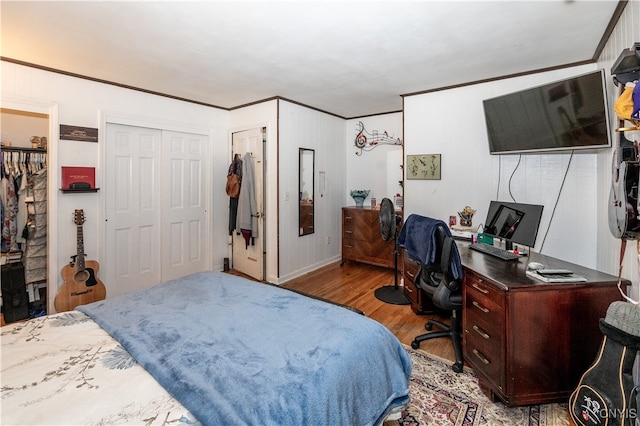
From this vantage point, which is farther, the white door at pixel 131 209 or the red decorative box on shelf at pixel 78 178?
the white door at pixel 131 209

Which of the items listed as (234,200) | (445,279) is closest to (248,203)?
(234,200)

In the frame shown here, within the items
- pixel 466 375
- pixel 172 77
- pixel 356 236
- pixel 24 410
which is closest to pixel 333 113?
pixel 356 236

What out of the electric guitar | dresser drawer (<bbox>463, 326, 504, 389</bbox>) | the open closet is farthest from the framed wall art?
the open closet

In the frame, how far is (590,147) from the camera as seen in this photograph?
2.21m

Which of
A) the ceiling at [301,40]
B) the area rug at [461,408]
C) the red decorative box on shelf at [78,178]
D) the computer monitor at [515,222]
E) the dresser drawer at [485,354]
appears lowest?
the area rug at [461,408]

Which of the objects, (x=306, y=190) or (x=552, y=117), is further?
(x=306, y=190)

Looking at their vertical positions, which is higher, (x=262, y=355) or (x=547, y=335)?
(x=262, y=355)

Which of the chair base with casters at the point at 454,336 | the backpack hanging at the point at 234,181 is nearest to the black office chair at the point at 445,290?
the chair base with casters at the point at 454,336

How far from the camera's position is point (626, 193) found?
1.33 meters

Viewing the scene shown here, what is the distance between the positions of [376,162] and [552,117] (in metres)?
2.67

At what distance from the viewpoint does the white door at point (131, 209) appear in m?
3.38

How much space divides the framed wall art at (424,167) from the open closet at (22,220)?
154 inches

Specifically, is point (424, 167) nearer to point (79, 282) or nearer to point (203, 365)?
point (203, 365)

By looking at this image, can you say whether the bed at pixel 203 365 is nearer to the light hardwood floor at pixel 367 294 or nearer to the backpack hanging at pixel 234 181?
the light hardwood floor at pixel 367 294
